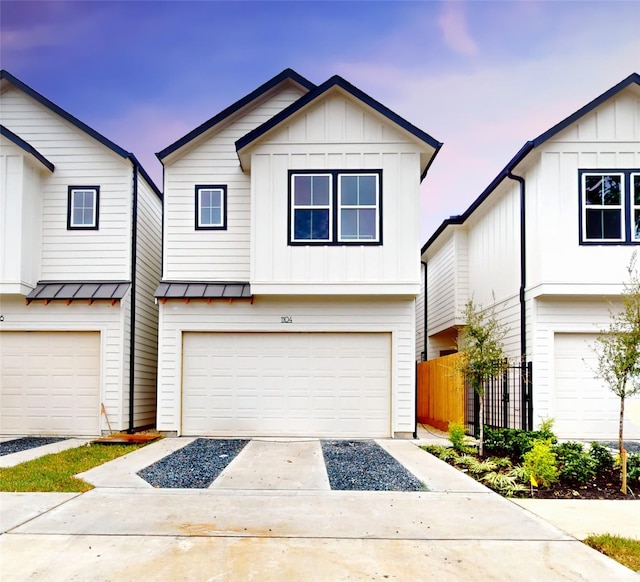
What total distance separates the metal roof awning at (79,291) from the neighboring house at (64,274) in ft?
0.07

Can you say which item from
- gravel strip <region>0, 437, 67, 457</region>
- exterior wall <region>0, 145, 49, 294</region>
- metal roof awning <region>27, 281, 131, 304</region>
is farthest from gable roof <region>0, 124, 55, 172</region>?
gravel strip <region>0, 437, 67, 457</region>

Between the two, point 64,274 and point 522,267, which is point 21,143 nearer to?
point 64,274

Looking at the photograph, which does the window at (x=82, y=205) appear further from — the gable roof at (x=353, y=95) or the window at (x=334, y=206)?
the window at (x=334, y=206)

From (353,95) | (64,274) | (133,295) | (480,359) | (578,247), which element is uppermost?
(353,95)

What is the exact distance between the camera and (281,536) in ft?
17.1

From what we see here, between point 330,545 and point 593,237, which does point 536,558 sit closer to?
point 330,545

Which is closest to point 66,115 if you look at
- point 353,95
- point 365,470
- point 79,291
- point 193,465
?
point 79,291

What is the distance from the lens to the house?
11.7 meters

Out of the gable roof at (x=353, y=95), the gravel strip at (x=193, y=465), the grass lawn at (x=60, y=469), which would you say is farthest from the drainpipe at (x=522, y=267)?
the grass lawn at (x=60, y=469)

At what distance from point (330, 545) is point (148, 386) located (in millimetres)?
10237

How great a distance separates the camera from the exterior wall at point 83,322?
1254 cm

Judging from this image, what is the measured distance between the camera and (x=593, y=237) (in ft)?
38.0

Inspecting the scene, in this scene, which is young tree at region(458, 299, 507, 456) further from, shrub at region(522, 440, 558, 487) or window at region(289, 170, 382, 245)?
window at region(289, 170, 382, 245)

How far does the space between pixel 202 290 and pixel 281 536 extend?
25.8ft
